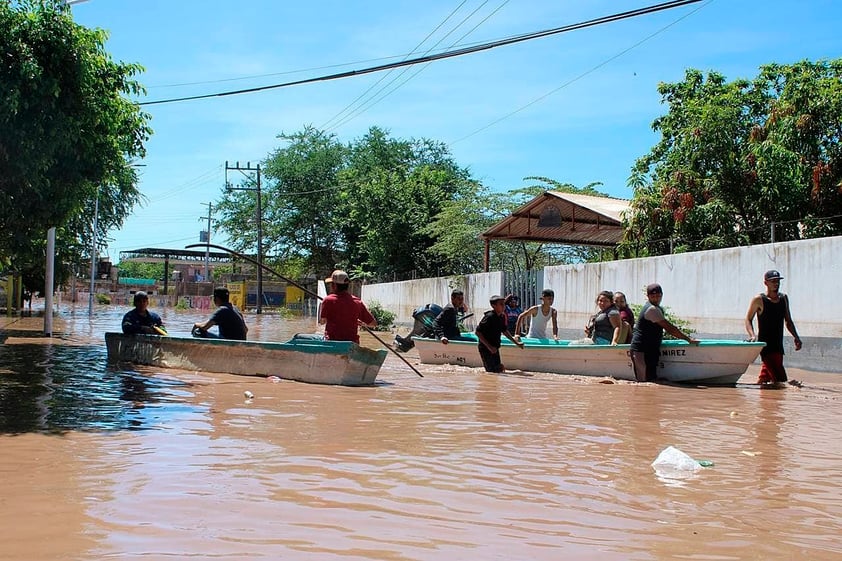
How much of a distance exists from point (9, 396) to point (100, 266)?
132ft

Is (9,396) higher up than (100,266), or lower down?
lower down

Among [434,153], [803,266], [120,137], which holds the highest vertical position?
[434,153]

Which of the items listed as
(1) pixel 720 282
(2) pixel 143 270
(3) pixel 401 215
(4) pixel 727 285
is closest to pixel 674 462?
(4) pixel 727 285

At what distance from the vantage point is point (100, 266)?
47219 millimetres

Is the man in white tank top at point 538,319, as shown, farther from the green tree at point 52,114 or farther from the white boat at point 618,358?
the green tree at point 52,114

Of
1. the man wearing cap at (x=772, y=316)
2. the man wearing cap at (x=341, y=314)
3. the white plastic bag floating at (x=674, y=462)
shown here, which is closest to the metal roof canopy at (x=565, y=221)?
the man wearing cap at (x=772, y=316)

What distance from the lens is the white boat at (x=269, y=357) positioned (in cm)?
1116

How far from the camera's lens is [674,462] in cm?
593

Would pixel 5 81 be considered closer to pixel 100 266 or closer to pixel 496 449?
pixel 496 449

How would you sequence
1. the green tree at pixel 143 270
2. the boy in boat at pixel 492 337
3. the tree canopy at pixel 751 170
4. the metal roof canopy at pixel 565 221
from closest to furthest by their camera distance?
the boy in boat at pixel 492 337 < the tree canopy at pixel 751 170 < the metal roof canopy at pixel 565 221 < the green tree at pixel 143 270

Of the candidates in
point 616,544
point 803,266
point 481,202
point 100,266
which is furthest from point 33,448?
point 100,266

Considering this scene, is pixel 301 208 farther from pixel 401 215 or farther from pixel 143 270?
pixel 143 270

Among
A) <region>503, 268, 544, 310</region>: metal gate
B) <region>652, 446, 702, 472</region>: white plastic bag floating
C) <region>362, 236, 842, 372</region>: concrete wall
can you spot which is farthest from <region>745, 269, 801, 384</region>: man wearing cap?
<region>503, 268, 544, 310</region>: metal gate

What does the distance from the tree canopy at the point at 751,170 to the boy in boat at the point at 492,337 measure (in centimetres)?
624
